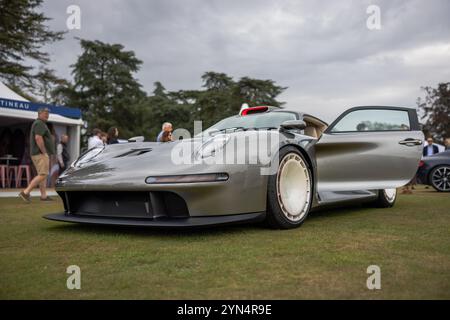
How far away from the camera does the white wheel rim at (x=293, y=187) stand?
11.2 ft

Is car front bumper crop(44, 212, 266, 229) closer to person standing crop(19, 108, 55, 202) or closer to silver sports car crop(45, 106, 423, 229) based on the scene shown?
silver sports car crop(45, 106, 423, 229)

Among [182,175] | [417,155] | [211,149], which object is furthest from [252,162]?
[417,155]

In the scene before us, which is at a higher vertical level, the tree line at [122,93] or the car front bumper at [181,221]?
the tree line at [122,93]

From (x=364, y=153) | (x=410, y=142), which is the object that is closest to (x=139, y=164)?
(x=364, y=153)

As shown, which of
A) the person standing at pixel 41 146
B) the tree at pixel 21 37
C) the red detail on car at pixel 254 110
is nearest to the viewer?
the red detail on car at pixel 254 110

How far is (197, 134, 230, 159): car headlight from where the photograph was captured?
→ 305cm

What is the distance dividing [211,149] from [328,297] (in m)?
1.64

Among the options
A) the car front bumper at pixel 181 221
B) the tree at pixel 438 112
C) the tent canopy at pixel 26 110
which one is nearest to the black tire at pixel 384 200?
the car front bumper at pixel 181 221

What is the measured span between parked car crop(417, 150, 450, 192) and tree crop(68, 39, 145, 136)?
1255 inches

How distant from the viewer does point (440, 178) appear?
9.13 meters

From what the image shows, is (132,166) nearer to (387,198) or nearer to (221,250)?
(221,250)

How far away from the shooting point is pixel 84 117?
37.7 metres

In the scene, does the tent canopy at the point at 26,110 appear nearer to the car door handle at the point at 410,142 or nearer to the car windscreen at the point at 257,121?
the car windscreen at the point at 257,121

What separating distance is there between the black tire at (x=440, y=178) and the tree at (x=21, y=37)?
982 inches
